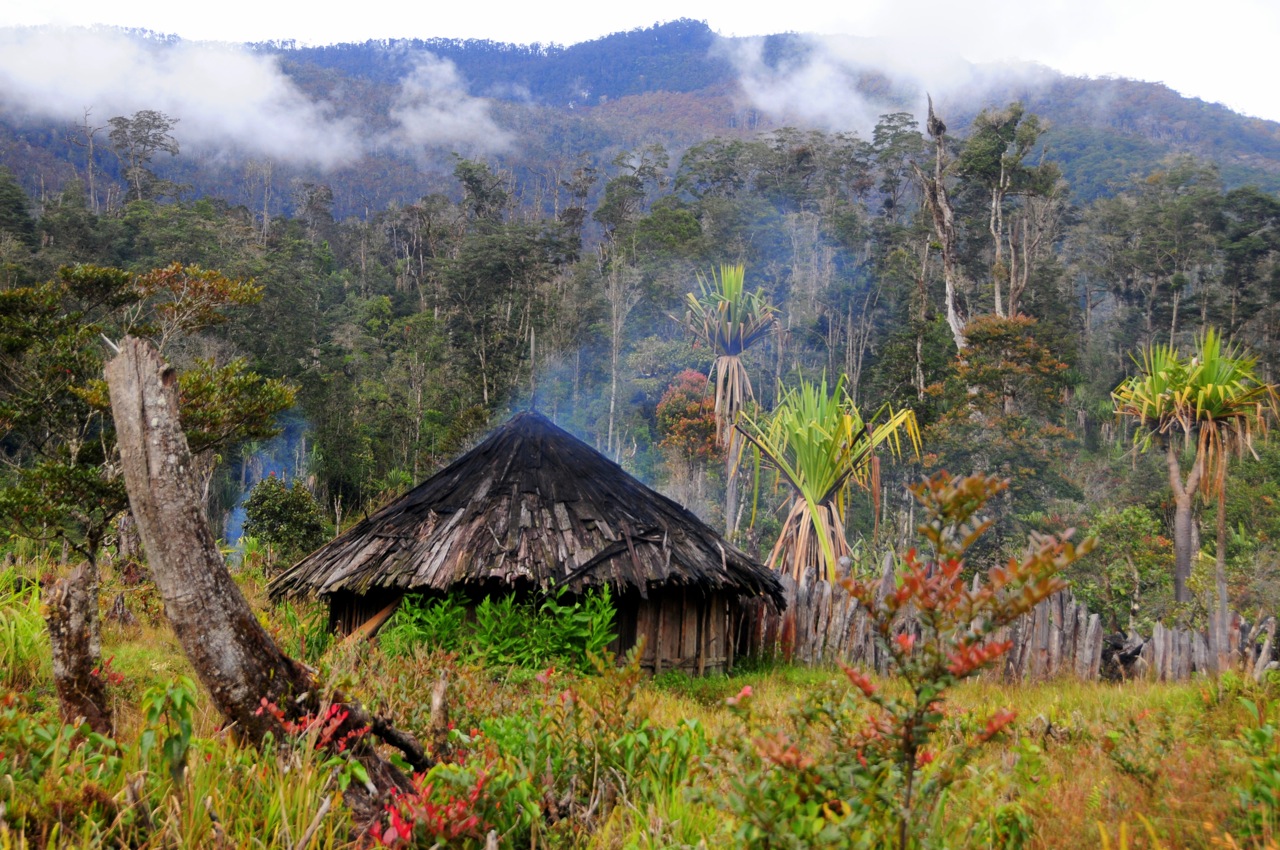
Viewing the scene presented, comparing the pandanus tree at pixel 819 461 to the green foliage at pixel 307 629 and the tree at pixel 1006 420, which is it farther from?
the tree at pixel 1006 420

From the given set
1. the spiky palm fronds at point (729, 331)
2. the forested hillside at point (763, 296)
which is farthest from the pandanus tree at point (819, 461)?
the spiky palm fronds at point (729, 331)

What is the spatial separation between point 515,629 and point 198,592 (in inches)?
200

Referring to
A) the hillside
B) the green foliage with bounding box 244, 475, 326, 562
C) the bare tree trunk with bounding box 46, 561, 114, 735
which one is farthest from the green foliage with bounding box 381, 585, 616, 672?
the hillside

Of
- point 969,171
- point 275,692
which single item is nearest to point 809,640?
point 275,692

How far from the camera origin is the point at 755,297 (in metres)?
14.5

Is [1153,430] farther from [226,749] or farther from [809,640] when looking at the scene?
[226,749]

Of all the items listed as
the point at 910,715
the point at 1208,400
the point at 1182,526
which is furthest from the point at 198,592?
the point at 1182,526

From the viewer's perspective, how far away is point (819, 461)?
35.8ft

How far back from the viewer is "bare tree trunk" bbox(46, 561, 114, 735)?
366 cm

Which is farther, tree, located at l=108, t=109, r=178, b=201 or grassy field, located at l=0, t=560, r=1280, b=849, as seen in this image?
tree, located at l=108, t=109, r=178, b=201

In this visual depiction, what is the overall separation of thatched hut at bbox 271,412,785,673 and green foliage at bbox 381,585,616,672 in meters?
0.20

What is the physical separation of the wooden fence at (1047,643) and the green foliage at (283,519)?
36.9 feet

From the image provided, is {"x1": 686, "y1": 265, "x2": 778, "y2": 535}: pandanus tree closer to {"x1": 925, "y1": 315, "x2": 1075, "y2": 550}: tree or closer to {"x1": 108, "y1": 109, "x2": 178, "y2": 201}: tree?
{"x1": 925, "y1": 315, "x2": 1075, "y2": 550}: tree

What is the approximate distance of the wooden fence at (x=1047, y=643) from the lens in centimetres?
880
